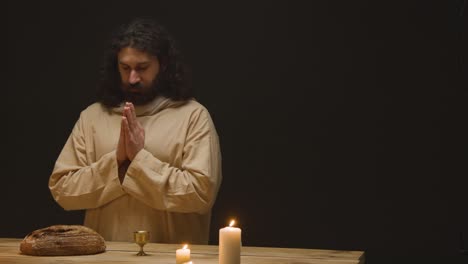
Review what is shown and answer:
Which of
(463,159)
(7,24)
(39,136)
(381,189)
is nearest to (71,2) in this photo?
(7,24)

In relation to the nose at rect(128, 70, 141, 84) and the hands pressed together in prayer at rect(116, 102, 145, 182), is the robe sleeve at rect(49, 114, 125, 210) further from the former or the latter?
the nose at rect(128, 70, 141, 84)

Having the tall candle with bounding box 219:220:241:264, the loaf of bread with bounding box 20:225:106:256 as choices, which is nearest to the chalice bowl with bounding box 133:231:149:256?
the loaf of bread with bounding box 20:225:106:256

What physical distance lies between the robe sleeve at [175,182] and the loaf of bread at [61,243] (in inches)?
31.8

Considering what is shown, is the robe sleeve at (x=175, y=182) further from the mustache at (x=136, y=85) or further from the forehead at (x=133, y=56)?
the forehead at (x=133, y=56)

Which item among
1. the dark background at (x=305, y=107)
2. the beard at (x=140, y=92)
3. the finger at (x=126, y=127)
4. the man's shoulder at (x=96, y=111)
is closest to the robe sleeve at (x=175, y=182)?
the finger at (x=126, y=127)

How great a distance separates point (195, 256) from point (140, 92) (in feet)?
4.61

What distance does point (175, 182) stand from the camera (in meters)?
4.18

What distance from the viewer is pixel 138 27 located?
4.59 meters

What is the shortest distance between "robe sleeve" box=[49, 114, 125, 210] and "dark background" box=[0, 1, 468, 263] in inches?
56.9

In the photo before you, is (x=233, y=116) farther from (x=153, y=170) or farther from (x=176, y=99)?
(x=153, y=170)

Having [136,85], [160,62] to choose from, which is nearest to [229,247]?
[136,85]

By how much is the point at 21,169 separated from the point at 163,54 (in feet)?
6.48

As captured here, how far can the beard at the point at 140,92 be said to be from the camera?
14.7 ft

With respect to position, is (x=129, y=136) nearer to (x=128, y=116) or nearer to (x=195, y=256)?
(x=128, y=116)
